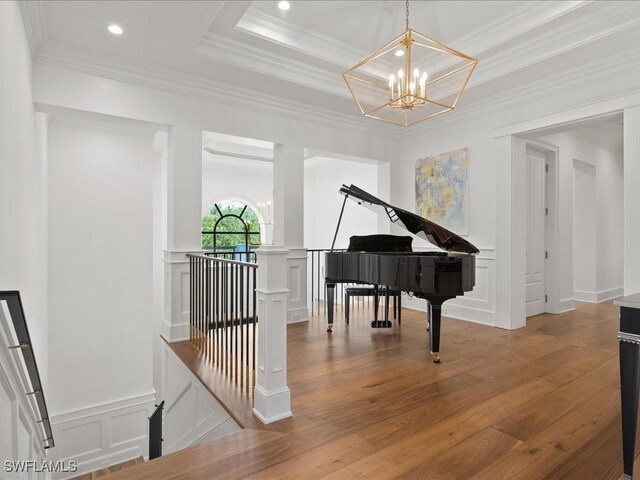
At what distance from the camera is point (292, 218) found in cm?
498

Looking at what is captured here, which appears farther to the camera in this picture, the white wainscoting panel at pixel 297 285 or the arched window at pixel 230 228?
the arched window at pixel 230 228

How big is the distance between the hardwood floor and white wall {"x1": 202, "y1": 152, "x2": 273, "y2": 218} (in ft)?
20.0

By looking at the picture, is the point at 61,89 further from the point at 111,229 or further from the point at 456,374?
the point at 456,374

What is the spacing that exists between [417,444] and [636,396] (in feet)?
3.54

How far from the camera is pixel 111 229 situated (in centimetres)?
496

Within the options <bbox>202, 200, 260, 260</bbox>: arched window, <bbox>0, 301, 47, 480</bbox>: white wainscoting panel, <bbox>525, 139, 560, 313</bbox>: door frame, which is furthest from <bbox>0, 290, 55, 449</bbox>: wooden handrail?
<bbox>202, 200, 260, 260</bbox>: arched window

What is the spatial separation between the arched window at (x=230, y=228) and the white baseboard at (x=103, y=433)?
15.4 ft

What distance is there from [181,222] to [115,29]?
1.96 metres

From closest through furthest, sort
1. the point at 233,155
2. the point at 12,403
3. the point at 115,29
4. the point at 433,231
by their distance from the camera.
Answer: the point at 12,403
the point at 115,29
the point at 433,231
the point at 233,155

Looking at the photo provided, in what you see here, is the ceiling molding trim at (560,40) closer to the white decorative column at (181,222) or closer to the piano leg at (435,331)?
the piano leg at (435,331)

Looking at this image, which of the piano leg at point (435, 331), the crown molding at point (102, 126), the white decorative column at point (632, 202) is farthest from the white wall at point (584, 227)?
the crown molding at point (102, 126)

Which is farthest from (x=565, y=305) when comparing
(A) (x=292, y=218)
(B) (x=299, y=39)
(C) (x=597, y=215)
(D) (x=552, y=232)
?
(B) (x=299, y=39)

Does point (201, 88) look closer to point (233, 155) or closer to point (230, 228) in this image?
point (233, 155)

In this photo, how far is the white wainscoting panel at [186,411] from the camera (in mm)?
2637
